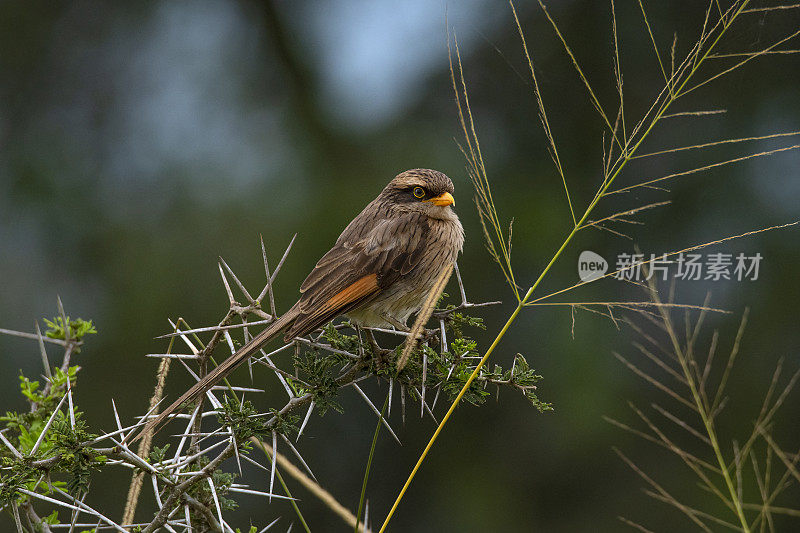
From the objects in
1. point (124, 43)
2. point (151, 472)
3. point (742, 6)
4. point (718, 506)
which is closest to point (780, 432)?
point (718, 506)

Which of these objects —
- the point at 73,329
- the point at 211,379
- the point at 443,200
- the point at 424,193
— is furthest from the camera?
the point at 424,193

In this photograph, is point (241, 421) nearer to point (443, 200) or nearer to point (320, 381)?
point (320, 381)

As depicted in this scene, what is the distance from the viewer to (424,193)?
393 cm

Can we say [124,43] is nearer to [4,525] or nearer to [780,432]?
[4,525]

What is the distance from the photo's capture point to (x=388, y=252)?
144 inches

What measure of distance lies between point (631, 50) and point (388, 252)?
501 centimetres

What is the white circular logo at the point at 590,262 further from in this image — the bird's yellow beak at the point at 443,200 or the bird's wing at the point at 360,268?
the bird's wing at the point at 360,268

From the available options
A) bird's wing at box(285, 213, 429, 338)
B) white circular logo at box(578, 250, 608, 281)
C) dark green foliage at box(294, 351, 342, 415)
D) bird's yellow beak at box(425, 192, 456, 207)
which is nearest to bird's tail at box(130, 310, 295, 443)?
dark green foliage at box(294, 351, 342, 415)

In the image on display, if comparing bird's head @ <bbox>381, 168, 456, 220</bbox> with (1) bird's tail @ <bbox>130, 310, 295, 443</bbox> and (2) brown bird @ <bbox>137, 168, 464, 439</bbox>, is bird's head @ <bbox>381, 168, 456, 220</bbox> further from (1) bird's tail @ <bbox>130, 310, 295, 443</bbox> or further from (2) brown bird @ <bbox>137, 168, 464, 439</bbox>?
(1) bird's tail @ <bbox>130, 310, 295, 443</bbox>

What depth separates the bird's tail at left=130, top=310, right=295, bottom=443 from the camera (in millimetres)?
2217

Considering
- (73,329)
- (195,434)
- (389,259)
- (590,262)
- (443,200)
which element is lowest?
(590,262)

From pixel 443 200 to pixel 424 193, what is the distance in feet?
0.46

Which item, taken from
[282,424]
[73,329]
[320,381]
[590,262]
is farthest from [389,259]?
[590,262]

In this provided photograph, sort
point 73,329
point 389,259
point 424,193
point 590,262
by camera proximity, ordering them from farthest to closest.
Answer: point 590,262
point 424,193
point 389,259
point 73,329
